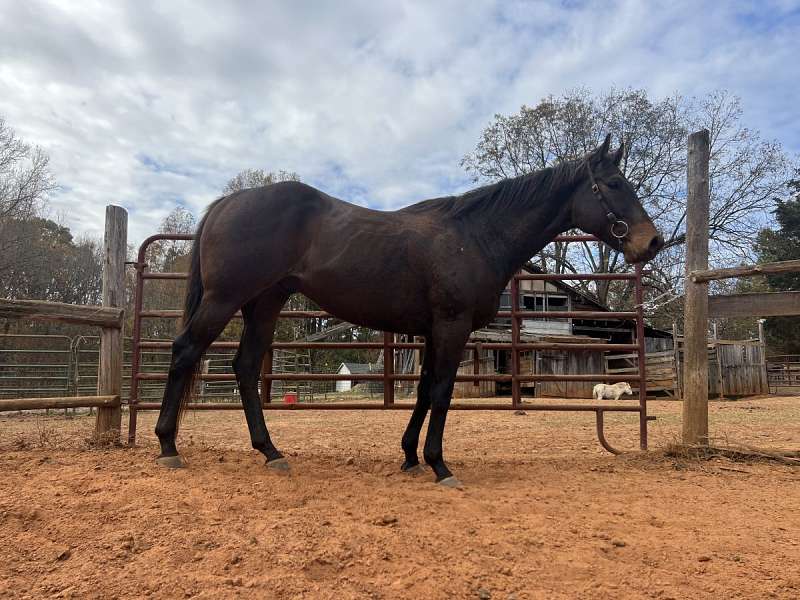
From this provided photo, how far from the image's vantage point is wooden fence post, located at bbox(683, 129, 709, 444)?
4.47 meters

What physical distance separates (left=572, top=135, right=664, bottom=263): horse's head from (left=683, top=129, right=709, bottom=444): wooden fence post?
1091mm

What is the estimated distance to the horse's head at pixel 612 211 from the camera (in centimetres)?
374

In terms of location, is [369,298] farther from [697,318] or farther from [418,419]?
[697,318]

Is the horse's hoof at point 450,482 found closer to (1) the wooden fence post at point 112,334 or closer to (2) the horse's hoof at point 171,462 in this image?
(2) the horse's hoof at point 171,462

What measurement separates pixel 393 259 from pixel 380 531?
191cm

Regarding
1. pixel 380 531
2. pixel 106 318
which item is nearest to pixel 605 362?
pixel 106 318

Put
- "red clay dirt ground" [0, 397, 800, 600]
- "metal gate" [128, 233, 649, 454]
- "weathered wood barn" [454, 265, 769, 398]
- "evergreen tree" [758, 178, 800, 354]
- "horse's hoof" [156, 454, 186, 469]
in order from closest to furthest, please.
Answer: "red clay dirt ground" [0, 397, 800, 600] < "horse's hoof" [156, 454, 186, 469] < "metal gate" [128, 233, 649, 454] < "weathered wood barn" [454, 265, 769, 398] < "evergreen tree" [758, 178, 800, 354]

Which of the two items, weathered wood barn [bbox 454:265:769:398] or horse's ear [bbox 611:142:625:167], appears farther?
weathered wood barn [bbox 454:265:769:398]

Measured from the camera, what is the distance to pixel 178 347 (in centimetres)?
363

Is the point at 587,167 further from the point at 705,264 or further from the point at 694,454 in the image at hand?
the point at 694,454

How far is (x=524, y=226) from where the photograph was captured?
3945mm

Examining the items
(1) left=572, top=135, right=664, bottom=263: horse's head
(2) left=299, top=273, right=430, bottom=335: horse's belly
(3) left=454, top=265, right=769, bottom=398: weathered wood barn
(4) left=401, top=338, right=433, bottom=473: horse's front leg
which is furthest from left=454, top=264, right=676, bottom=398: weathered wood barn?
(2) left=299, top=273, right=430, bottom=335: horse's belly

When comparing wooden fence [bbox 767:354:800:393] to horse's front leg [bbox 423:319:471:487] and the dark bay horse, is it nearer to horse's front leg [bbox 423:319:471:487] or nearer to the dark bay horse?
the dark bay horse

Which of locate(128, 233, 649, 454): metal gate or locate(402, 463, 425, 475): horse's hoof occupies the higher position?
locate(128, 233, 649, 454): metal gate
